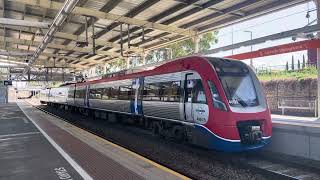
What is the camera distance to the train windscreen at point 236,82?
10.4 metres

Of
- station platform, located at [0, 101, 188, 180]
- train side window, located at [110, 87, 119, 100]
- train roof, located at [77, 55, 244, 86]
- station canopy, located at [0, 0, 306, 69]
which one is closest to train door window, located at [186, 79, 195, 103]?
train roof, located at [77, 55, 244, 86]

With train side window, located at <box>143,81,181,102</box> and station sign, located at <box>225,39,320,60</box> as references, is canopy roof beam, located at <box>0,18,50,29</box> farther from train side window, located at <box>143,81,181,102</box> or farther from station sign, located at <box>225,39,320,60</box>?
station sign, located at <box>225,39,320,60</box>

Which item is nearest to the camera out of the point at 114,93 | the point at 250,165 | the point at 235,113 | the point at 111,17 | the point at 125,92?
the point at 250,165

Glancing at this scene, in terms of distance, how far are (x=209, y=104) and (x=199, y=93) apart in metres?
0.64

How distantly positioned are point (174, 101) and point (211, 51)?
4888mm

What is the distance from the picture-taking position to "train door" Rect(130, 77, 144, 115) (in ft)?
51.4

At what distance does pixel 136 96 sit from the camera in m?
16.1

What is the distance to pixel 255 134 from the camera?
10062 mm

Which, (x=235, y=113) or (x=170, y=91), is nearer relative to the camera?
(x=235, y=113)

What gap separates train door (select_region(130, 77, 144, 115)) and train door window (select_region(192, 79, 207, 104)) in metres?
4.80

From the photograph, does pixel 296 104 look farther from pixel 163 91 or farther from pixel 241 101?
pixel 241 101

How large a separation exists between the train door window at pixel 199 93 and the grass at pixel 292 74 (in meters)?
14.0

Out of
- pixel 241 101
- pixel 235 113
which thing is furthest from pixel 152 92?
pixel 235 113

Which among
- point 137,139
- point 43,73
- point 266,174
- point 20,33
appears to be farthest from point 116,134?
point 43,73
